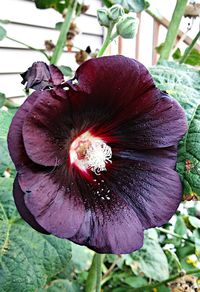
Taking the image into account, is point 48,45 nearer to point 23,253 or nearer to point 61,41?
point 61,41

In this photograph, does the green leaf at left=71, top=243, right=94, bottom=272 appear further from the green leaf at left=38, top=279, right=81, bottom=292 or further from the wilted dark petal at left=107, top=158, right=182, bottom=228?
the wilted dark petal at left=107, top=158, right=182, bottom=228

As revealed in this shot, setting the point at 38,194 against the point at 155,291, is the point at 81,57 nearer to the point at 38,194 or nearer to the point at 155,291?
the point at 155,291

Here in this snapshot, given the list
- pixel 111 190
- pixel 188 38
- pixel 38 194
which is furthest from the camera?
pixel 188 38

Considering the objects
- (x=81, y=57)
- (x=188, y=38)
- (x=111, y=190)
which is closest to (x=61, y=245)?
(x=111, y=190)

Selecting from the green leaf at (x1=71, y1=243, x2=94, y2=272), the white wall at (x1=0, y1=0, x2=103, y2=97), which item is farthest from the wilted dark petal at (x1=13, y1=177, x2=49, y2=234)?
the white wall at (x1=0, y1=0, x2=103, y2=97)

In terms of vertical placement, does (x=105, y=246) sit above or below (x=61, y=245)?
above

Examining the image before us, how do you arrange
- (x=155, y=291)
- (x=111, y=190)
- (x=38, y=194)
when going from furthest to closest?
(x=155, y=291)
(x=111, y=190)
(x=38, y=194)

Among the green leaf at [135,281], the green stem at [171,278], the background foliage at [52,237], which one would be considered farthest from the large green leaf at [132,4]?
the green leaf at [135,281]
